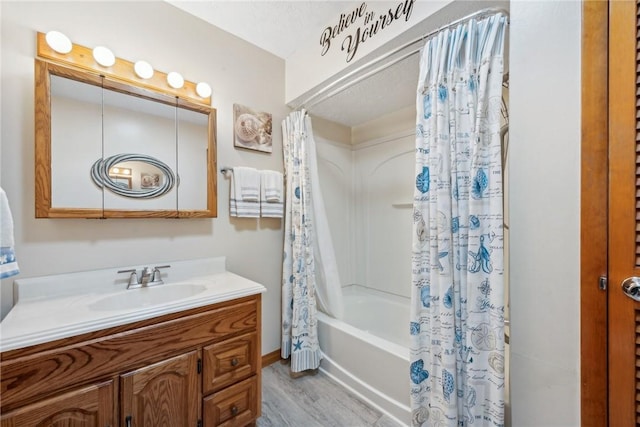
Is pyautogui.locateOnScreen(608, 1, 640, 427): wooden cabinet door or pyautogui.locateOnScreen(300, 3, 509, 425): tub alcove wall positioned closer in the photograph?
pyautogui.locateOnScreen(608, 1, 640, 427): wooden cabinet door

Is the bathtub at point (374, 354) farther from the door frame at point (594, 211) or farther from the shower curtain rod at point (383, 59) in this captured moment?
the shower curtain rod at point (383, 59)

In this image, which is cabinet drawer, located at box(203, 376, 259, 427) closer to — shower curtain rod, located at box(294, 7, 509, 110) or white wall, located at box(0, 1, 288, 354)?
white wall, located at box(0, 1, 288, 354)

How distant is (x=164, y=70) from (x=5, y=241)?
1.22 metres

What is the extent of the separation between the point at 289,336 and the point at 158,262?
1.10 meters

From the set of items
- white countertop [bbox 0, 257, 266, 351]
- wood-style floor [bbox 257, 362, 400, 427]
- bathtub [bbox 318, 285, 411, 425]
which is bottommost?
wood-style floor [bbox 257, 362, 400, 427]

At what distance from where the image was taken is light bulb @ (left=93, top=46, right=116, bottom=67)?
129 cm

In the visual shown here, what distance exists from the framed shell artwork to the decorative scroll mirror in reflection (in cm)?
21

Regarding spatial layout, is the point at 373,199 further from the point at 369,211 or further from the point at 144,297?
the point at 144,297

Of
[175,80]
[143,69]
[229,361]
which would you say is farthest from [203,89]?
[229,361]

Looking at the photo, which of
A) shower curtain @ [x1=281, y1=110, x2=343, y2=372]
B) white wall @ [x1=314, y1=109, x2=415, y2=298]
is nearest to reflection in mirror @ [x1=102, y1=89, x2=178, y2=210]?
shower curtain @ [x1=281, y1=110, x2=343, y2=372]

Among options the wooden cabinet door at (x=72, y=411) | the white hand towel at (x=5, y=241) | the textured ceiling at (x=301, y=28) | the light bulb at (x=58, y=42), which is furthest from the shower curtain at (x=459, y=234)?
the light bulb at (x=58, y=42)

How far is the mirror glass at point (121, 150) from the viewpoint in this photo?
1.20 meters

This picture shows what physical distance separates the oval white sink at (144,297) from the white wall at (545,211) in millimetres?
1489

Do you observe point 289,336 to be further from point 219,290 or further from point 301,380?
point 219,290
